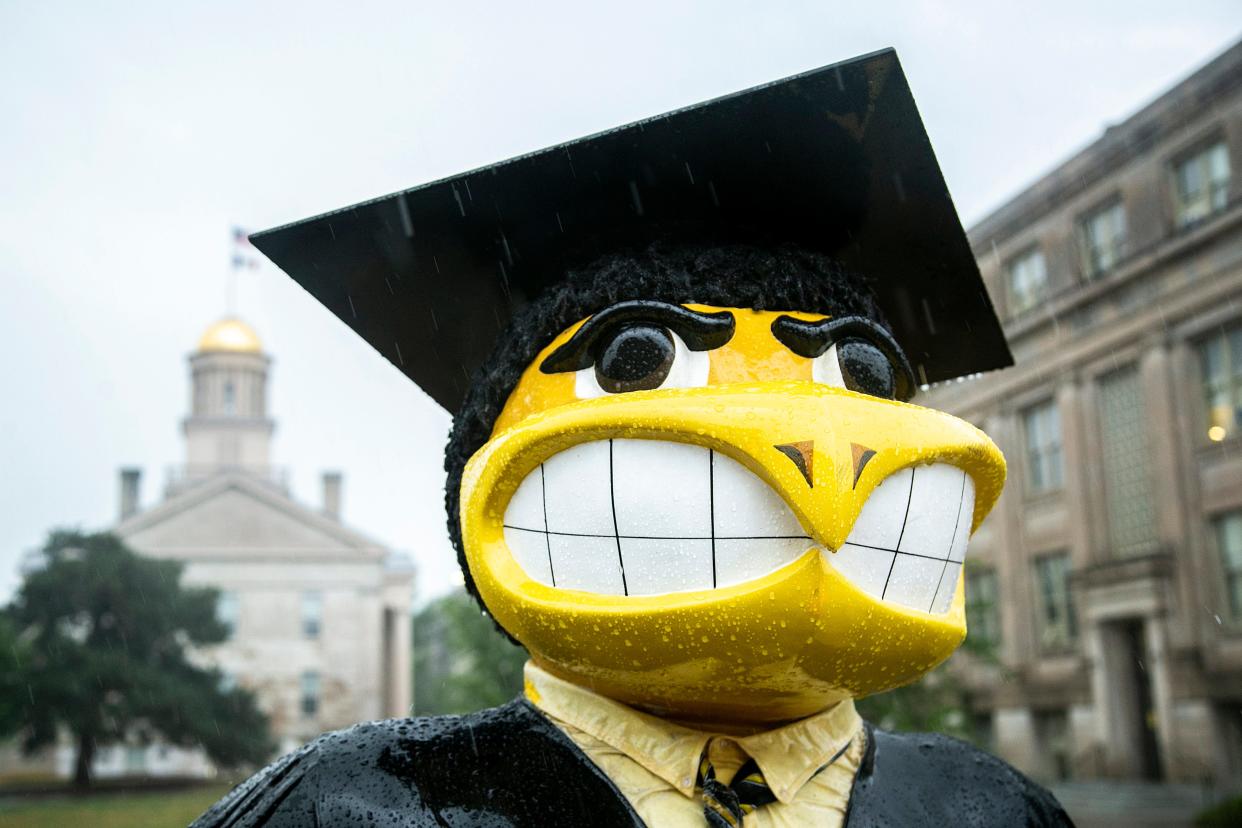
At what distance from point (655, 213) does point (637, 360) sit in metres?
0.45

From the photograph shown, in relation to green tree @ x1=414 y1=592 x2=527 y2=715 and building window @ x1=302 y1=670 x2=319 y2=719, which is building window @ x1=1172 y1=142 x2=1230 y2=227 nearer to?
green tree @ x1=414 y1=592 x2=527 y2=715

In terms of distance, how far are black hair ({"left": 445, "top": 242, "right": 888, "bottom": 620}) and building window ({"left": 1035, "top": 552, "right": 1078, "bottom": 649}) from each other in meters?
20.0

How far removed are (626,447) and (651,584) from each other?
23cm

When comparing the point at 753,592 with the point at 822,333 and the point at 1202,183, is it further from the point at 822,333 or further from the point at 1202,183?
the point at 1202,183

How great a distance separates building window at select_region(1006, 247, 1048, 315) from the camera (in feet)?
72.3

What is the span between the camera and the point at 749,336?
233cm

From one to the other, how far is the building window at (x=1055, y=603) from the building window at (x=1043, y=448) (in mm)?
1288

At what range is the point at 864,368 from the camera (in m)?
2.44

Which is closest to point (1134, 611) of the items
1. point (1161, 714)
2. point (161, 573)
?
point (1161, 714)

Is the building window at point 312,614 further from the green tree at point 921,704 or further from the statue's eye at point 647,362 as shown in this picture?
the statue's eye at point 647,362

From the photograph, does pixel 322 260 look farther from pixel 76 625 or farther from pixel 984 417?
pixel 76 625

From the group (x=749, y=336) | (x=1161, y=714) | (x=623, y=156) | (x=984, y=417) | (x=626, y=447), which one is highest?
(x=984, y=417)

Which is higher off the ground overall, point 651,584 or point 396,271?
point 396,271

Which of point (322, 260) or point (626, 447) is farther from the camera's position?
point (322, 260)
